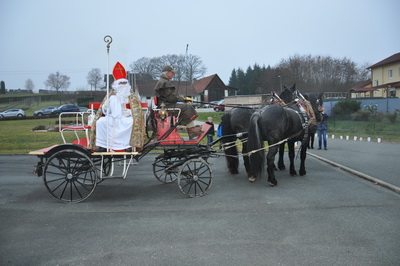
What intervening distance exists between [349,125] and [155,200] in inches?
730

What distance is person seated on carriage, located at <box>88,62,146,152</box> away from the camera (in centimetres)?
603

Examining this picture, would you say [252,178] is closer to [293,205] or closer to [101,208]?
[293,205]

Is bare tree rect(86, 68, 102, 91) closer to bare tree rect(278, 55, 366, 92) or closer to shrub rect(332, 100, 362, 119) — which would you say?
bare tree rect(278, 55, 366, 92)

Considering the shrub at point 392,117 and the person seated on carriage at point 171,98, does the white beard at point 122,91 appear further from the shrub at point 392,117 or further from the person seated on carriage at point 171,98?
the shrub at point 392,117

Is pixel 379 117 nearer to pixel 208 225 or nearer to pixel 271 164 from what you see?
pixel 271 164

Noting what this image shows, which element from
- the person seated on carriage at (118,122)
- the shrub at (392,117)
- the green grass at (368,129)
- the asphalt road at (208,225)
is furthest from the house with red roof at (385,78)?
the person seated on carriage at (118,122)

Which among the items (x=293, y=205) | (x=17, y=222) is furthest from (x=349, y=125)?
(x=17, y=222)

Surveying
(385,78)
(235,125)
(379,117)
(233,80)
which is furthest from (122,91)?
(233,80)

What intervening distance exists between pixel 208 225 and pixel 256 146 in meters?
2.71

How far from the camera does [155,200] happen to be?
6250mm

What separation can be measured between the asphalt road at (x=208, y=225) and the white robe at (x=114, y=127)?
1.17 m

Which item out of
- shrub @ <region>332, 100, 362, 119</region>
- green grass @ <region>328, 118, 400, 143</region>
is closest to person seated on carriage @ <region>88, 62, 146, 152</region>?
green grass @ <region>328, 118, 400, 143</region>

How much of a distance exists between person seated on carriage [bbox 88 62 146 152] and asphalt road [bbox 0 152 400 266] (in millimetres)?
1171

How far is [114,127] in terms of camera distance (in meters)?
6.04
